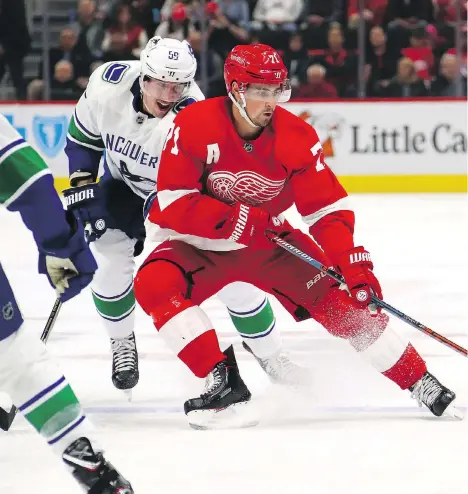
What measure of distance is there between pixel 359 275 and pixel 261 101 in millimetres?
517

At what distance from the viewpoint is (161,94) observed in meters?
3.50

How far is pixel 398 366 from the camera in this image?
321cm

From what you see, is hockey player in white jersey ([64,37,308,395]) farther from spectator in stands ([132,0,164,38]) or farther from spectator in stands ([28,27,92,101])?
spectator in stands ([132,0,164,38])

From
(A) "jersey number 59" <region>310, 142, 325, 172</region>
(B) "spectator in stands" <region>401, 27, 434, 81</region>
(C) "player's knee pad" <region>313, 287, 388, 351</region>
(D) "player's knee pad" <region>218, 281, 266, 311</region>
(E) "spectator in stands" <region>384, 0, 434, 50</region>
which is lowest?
(B) "spectator in stands" <region>401, 27, 434, 81</region>

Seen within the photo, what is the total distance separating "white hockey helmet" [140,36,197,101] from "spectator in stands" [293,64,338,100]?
5.00m

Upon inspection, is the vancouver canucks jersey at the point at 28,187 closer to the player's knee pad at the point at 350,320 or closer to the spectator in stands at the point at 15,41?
the player's knee pad at the point at 350,320

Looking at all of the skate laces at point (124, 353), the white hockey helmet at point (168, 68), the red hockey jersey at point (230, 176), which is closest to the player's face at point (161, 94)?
the white hockey helmet at point (168, 68)

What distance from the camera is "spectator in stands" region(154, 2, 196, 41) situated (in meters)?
8.59

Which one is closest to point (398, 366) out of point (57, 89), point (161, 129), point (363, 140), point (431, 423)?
point (431, 423)

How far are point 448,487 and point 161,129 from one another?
1.51 m

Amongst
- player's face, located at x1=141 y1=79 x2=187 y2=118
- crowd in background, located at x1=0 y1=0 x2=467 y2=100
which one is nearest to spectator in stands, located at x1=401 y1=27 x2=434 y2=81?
crowd in background, located at x1=0 y1=0 x2=467 y2=100

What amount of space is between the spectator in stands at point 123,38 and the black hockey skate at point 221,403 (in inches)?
228

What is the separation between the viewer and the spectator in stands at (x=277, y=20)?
8602mm

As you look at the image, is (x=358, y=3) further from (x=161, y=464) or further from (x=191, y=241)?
(x=161, y=464)
